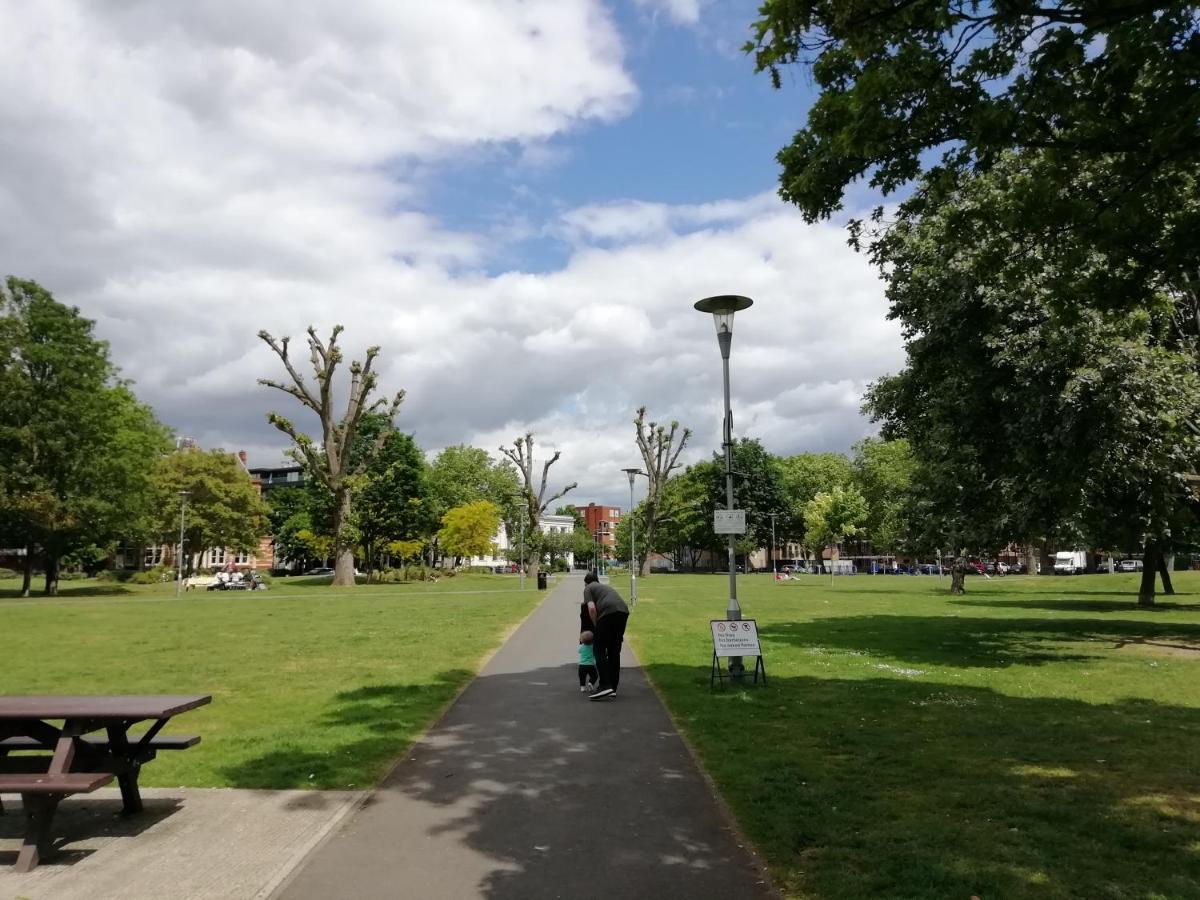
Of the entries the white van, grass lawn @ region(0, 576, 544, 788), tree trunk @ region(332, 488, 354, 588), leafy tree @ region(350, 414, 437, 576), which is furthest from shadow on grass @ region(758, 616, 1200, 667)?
the white van

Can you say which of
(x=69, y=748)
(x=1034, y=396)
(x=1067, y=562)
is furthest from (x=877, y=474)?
(x=69, y=748)

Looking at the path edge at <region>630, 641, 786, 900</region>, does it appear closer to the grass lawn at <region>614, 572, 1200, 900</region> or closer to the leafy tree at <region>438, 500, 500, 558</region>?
the grass lawn at <region>614, 572, 1200, 900</region>

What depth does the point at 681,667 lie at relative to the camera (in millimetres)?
12984

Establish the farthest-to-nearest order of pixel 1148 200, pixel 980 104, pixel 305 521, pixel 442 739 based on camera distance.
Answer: pixel 305 521, pixel 442 739, pixel 1148 200, pixel 980 104

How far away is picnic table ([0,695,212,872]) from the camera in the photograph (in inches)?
189

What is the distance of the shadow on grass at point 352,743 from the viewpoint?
6.51m

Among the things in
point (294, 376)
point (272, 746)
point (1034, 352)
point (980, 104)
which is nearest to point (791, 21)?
point (980, 104)

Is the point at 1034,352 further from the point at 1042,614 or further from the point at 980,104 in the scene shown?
the point at 1042,614

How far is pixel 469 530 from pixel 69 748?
207 feet

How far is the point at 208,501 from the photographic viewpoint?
217 ft

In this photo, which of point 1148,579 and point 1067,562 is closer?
Answer: point 1148,579

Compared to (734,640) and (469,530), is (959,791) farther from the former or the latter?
(469,530)

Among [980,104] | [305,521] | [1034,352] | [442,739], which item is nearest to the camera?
[980,104]

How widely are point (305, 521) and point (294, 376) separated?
4145cm
